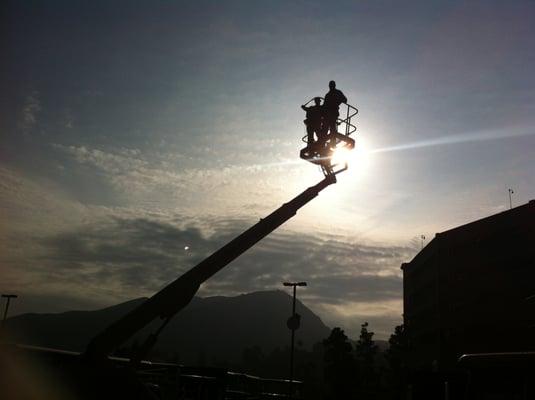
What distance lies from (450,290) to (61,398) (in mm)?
36587

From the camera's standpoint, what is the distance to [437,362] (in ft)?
128

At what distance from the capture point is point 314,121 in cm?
1282

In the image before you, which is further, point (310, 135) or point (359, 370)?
point (359, 370)

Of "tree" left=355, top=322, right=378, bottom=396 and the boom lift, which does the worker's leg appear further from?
"tree" left=355, top=322, right=378, bottom=396

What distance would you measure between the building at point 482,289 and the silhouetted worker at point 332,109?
90.0 feet

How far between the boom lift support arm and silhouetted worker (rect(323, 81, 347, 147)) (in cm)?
128

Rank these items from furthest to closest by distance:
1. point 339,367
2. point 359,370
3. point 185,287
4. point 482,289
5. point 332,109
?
point 359,370 < point 339,367 < point 482,289 < point 332,109 < point 185,287

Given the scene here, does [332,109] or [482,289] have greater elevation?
[332,109]

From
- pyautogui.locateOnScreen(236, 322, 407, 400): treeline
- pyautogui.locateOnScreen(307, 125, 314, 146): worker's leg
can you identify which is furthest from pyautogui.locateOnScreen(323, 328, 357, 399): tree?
pyautogui.locateOnScreen(307, 125, 314, 146): worker's leg

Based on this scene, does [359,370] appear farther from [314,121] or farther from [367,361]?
[314,121]

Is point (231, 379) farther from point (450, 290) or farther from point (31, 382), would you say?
point (450, 290)

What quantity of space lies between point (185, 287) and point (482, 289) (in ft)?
105

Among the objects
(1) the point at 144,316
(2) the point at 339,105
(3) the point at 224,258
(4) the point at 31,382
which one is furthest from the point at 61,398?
(2) the point at 339,105

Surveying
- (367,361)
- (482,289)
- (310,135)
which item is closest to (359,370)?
(367,361)
